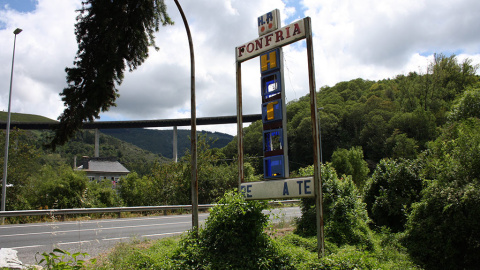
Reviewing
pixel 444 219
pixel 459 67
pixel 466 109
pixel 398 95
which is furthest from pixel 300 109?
pixel 444 219

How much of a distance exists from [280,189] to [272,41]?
3.29 metres

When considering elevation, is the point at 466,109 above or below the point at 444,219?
above

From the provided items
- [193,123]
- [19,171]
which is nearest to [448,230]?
[193,123]

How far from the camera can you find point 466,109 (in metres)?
25.3

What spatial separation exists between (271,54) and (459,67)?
59431 millimetres

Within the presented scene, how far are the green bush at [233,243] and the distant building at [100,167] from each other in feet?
189

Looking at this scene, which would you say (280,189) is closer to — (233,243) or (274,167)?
(274,167)

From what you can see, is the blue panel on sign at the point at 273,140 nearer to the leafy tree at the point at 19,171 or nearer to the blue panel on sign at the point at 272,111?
A: the blue panel on sign at the point at 272,111

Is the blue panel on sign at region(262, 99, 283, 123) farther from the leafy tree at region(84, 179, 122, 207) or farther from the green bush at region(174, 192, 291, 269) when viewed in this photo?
the leafy tree at region(84, 179, 122, 207)

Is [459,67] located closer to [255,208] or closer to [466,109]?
[466,109]

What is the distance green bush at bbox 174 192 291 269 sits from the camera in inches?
286

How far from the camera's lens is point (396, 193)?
1387 centimetres

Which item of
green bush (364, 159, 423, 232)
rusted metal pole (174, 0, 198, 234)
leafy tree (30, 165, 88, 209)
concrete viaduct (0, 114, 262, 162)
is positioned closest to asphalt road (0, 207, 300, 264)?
rusted metal pole (174, 0, 198, 234)

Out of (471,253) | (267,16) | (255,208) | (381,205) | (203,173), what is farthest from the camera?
(203,173)
